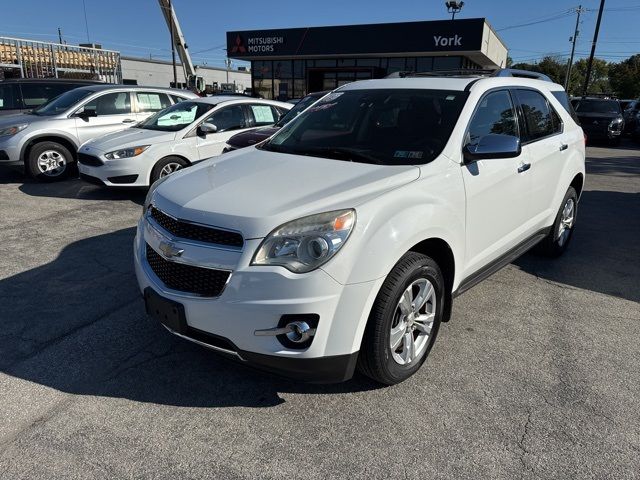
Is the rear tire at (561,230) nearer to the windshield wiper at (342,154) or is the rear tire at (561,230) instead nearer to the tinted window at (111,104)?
the windshield wiper at (342,154)

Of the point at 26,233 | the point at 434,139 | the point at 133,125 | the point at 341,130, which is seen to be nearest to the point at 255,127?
the point at 133,125

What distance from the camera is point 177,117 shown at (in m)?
8.24

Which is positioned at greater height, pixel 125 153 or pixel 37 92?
pixel 37 92

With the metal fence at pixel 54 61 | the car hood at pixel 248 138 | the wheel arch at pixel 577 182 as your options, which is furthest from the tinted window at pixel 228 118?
the metal fence at pixel 54 61

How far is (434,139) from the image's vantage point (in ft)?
10.8

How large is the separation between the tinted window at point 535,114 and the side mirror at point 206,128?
492cm

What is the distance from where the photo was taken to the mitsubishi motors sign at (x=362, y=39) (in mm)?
23391

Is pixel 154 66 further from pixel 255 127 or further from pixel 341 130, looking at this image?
pixel 341 130

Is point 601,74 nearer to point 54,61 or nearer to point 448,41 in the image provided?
point 448,41

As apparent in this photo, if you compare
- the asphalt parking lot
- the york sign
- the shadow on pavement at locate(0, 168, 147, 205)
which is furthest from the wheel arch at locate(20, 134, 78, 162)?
the york sign

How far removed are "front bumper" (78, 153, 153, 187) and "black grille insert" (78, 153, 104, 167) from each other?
0.11 feet

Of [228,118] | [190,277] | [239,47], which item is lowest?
[190,277]

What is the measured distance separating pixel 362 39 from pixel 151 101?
716 inches

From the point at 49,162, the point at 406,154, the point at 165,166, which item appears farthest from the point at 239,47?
the point at 406,154
